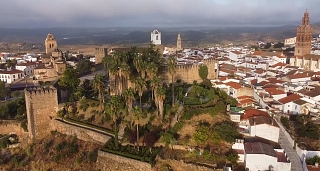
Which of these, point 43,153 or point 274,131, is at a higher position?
point 274,131

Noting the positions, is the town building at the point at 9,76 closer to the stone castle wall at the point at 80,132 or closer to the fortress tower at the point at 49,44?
the fortress tower at the point at 49,44

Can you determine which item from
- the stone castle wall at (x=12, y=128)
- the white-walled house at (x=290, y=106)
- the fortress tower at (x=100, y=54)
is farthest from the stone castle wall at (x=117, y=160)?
the fortress tower at (x=100, y=54)

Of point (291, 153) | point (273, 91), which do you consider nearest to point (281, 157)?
point (291, 153)

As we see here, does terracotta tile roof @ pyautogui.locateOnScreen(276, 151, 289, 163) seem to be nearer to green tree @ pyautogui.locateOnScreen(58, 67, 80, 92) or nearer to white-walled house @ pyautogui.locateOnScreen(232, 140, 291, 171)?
white-walled house @ pyautogui.locateOnScreen(232, 140, 291, 171)

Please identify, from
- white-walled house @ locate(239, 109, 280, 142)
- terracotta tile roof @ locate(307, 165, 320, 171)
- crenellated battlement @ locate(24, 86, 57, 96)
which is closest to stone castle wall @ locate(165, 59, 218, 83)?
white-walled house @ locate(239, 109, 280, 142)

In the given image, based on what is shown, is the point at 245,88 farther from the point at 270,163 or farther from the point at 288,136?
the point at 270,163

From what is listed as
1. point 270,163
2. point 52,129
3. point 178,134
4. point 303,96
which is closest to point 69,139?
point 52,129
